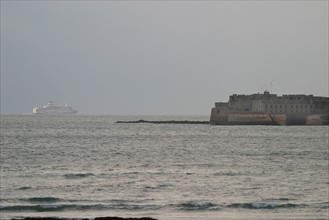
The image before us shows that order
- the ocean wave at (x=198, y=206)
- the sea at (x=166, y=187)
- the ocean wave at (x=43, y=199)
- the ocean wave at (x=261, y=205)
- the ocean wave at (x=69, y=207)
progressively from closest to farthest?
1. the sea at (x=166, y=187)
2. the ocean wave at (x=69, y=207)
3. the ocean wave at (x=198, y=206)
4. the ocean wave at (x=261, y=205)
5. the ocean wave at (x=43, y=199)

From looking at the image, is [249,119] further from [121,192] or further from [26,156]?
[121,192]

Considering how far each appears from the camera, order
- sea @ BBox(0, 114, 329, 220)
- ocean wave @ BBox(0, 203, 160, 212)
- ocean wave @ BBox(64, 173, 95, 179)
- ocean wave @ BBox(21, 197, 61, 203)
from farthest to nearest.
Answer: ocean wave @ BBox(64, 173, 95, 179), ocean wave @ BBox(21, 197, 61, 203), ocean wave @ BBox(0, 203, 160, 212), sea @ BBox(0, 114, 329, 220)

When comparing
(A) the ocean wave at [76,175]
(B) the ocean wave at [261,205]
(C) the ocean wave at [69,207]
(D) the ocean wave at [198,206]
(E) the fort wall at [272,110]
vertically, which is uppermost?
(E) the fort wall at [272,110]

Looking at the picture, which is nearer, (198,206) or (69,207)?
(69,207)

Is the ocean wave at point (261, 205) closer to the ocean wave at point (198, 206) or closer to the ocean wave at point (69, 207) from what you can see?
the ocean wave at point (198, 206)

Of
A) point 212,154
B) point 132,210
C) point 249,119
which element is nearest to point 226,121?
point 249,119

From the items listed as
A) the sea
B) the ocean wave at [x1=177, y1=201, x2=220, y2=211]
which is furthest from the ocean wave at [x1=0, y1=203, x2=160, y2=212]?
the ocean wave at [x1=177, y1=201, x2=220, y2=211]

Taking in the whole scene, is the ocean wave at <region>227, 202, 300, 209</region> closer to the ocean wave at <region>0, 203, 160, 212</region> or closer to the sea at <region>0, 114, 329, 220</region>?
the sea at <region>0, 114, 329, 220</region>

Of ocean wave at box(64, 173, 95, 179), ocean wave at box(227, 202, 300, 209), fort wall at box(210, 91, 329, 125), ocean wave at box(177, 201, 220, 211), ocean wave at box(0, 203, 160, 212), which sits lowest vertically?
ocean wave at box(0, 203, 160, 212)

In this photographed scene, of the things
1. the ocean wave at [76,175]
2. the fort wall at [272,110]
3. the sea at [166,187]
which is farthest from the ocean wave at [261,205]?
the fort wall at [272,110]

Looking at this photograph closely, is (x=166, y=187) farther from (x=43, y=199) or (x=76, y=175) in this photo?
(x=76, y=175)

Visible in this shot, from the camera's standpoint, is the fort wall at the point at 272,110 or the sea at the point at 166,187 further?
the fort wall at the point at 272,110

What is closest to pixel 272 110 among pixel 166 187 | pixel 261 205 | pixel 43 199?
pixel 166 187

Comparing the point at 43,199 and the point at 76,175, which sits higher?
the point at 76,175
